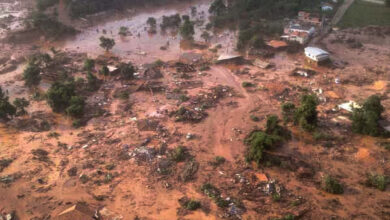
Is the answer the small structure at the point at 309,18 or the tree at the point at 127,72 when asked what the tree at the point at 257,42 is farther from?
the tree at the point at 127,72

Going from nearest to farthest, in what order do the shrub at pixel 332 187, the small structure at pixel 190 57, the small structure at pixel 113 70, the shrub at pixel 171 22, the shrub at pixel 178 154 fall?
the shrub at pixel 332 187 → the shrub at pixel 178 154 → the small structure at pixel 113 70 → the small structure at pixel 190 57 → the shrub at pixel 171 22

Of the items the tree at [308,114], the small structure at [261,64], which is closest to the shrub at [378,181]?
the tree at [308,114]

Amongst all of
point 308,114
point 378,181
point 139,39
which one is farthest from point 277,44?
point 378,181

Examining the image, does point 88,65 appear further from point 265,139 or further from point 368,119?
point 368,119

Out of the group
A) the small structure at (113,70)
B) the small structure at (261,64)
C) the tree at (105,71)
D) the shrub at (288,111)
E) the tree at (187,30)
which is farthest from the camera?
the tree at (187,30)

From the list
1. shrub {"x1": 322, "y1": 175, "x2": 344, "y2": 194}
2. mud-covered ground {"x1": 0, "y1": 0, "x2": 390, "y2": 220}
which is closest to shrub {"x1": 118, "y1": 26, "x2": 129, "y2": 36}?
mud-covered ground {"x1": 0, "y1": 0, "x2": 390, "y2": 220}

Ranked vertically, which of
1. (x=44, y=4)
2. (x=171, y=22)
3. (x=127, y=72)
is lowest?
(x=127, y=72)

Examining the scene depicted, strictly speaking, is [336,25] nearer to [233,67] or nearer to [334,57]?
[334,57]

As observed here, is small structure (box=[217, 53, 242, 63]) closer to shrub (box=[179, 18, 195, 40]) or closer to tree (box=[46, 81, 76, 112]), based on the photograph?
shrub (box=[179, 18, 195, 40])
